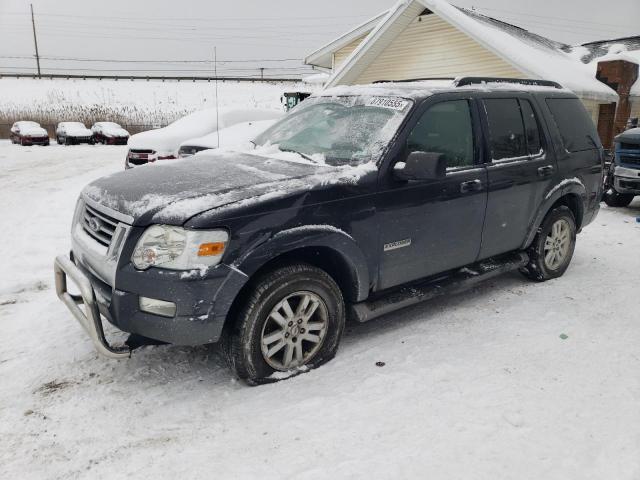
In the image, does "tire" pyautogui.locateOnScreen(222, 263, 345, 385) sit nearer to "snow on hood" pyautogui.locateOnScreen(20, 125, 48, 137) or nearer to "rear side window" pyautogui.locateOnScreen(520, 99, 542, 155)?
"rear side window" pyautogui.locateOnScreen(520, 99, 542, 155)

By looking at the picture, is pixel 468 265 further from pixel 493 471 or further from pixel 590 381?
pixel 493 471

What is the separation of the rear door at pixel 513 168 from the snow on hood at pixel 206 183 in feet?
4.60

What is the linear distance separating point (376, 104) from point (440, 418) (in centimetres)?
233

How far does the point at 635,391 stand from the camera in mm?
3156

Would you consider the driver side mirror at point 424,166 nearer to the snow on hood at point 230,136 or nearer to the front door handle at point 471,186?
the front door handle at point 471,186

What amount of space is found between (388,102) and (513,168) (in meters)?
1.38

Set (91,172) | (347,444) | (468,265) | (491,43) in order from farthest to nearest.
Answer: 1. (91,172)
2. (491,43)
3. (468,265)
4. (347,444)

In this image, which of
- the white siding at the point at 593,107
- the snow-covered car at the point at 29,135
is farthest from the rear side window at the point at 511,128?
the snow-covered car at the point at 29,135

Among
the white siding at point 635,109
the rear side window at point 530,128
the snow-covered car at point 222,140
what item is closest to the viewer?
the rear side window at point 530,128

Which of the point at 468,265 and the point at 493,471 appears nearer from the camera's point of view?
the point at 493,471

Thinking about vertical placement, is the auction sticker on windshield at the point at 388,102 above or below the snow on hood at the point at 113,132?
above

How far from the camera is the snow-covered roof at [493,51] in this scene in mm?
12148

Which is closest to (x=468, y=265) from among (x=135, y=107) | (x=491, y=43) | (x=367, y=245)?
(x=367, y=245)

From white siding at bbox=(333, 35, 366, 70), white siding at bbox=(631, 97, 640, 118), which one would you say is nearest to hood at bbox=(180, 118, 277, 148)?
white siding at bbox=(333, 35, 366, 70)
